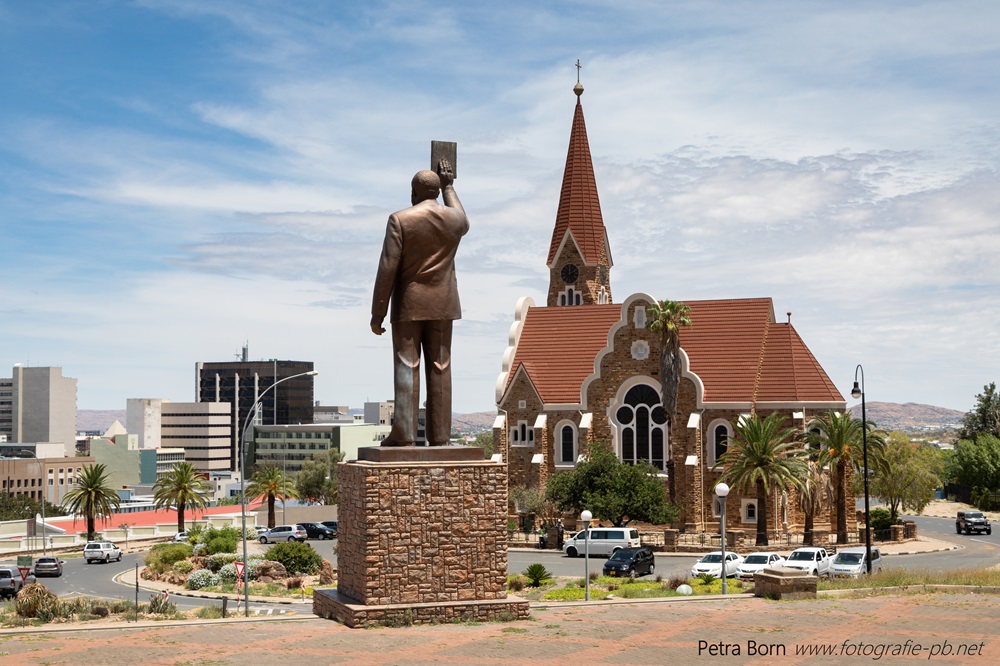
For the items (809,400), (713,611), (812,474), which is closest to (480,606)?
(713,611)

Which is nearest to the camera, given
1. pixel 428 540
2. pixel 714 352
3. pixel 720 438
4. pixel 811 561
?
pixel 428 540

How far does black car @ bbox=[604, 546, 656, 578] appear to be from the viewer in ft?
115

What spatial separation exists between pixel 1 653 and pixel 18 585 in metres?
20.9

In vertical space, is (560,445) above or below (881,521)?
above

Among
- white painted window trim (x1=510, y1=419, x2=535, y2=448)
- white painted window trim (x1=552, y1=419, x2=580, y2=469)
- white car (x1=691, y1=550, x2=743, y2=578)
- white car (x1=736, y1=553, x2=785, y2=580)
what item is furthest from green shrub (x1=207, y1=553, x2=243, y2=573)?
white painted window trim (x1=552, y1=419, x2=580, y2=469)

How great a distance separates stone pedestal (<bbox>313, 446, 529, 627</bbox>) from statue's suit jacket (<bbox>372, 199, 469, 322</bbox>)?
94.2 inches

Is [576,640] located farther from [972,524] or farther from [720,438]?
[972,524]

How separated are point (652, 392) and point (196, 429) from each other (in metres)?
153

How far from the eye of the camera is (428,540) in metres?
17.2

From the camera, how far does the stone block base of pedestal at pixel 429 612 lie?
55.0 feet

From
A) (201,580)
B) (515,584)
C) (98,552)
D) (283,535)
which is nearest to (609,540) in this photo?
(515,584)

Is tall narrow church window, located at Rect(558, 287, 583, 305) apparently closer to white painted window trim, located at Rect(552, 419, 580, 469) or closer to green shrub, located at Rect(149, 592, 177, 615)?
white painted window trim, located at Rect(552, 419, 580, 469)

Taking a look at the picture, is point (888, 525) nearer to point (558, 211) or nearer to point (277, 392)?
point (558, 211)

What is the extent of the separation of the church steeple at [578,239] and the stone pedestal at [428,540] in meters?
49.9
